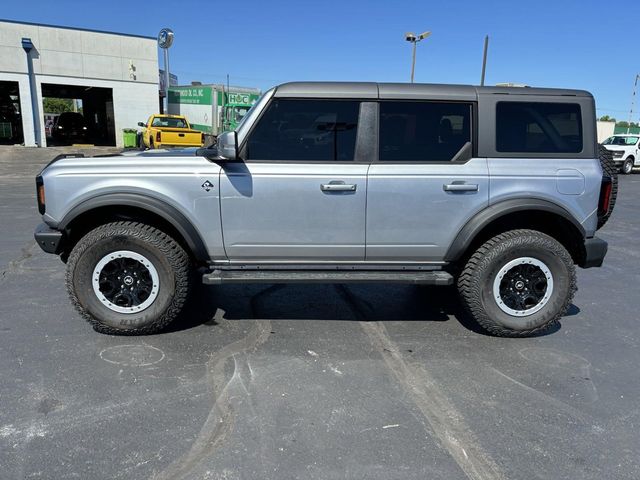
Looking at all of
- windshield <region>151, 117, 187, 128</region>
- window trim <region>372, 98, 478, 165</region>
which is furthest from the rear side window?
windshield <region>151, 117, 187, 128</region>

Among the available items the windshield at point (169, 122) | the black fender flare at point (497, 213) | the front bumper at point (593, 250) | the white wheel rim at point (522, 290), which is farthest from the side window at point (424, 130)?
the windshield at point (169, 122)

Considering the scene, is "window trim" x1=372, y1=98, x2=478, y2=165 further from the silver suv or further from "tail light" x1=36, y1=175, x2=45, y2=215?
"tail light" x1=36, y1=175, x2=45, y2=215

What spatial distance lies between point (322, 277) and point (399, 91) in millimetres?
1640

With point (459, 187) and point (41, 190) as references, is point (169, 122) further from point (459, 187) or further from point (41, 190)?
point (459, 187)

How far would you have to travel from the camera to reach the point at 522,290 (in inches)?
161

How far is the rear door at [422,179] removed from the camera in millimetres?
3850

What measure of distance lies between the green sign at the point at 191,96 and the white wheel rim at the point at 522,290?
32124 mm

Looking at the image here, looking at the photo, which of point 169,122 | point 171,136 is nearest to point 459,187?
point 171,136

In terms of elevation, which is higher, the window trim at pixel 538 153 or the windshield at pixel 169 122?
the windshield at pixel 169 122

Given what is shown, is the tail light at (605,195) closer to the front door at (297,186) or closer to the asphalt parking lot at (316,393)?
the asphalt parking lot at (316,393)

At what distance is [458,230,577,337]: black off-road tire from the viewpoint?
12.9 ft

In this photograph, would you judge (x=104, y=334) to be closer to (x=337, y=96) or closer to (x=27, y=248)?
(x=337, y=96)

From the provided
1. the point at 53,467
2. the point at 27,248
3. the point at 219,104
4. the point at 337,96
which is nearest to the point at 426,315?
the point at 337,96

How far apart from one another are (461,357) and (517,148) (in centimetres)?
176
